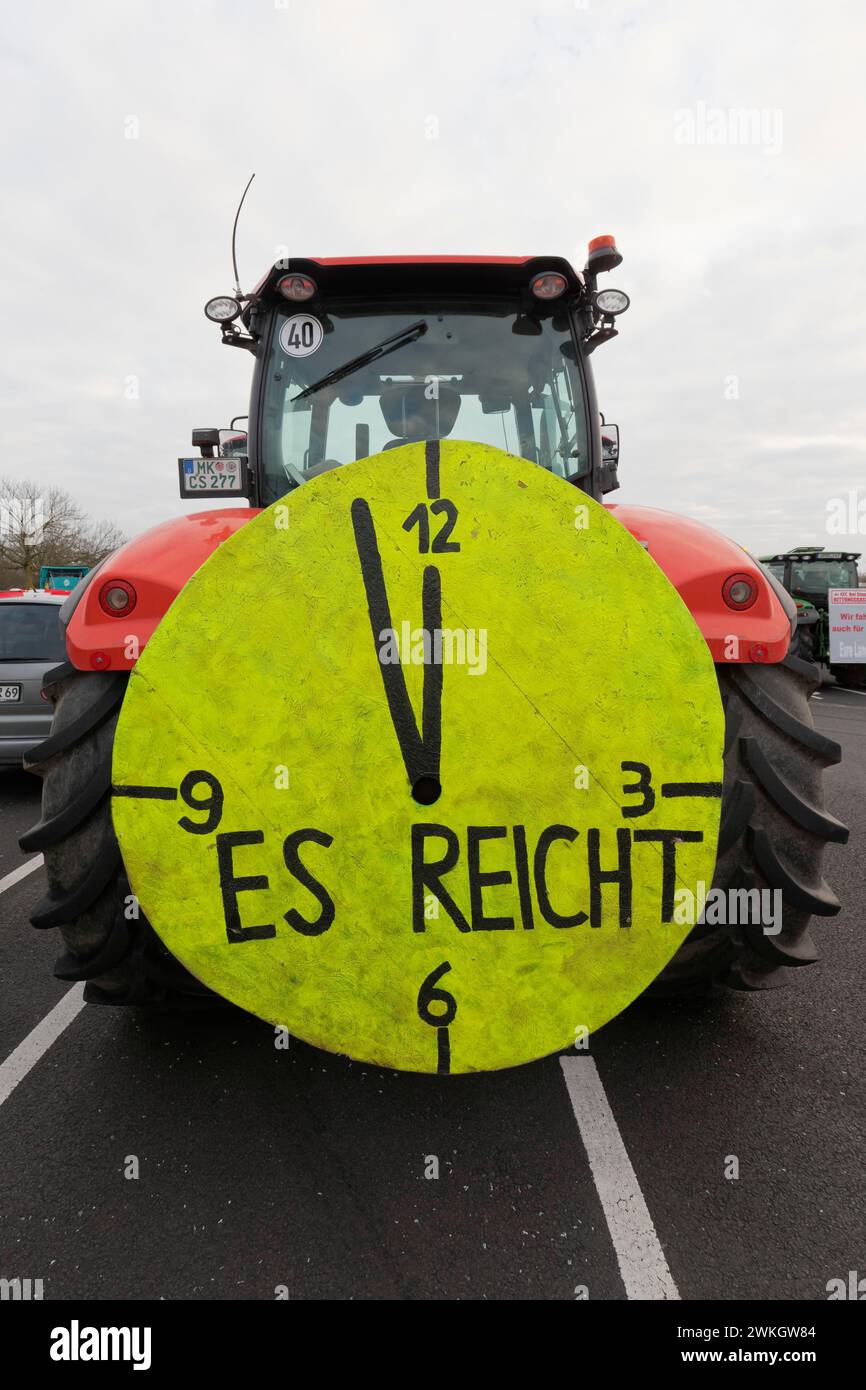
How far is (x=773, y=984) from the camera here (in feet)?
6.63

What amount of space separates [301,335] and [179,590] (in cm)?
133

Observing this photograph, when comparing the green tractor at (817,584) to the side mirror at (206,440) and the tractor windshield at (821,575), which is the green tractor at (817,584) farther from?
the side mirror at (206,440)

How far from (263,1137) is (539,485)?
188 cm

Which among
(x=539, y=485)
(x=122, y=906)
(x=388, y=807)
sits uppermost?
(x=539, y=485)

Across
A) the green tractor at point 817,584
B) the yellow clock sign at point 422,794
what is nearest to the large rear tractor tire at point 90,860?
the yellow clock sign at point 422,794

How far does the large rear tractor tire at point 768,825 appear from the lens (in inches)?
72.3

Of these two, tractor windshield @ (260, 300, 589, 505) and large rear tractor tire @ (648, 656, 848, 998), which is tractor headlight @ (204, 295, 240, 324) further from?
large rear tractor tire @ (648, 656, 848, 998)

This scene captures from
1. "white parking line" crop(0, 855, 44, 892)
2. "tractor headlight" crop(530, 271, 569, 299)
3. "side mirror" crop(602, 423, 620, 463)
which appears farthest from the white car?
"tractor headlight" crop(530, 271, 569, 299)

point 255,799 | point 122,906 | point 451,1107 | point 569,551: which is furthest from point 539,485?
point 451,1107

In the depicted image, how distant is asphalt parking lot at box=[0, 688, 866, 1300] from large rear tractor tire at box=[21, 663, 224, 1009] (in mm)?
467

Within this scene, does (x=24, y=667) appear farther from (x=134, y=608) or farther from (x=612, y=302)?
(x=612, y=302)

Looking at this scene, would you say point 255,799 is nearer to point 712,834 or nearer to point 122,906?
point 122,906

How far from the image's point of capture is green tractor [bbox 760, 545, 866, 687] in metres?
15.0

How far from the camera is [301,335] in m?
2.69
